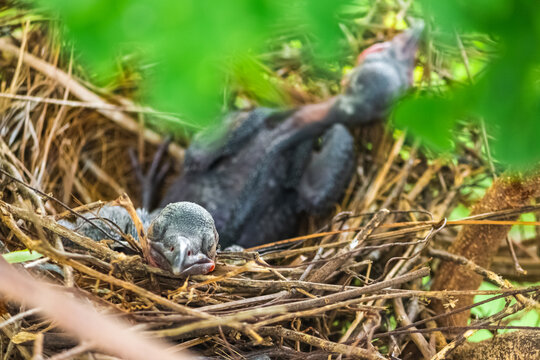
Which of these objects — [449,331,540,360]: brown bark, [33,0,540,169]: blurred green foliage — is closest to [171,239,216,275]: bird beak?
[33,0,540,169]: blurred green foliage

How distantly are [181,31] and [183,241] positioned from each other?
69cm

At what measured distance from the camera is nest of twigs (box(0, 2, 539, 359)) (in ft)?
3.34

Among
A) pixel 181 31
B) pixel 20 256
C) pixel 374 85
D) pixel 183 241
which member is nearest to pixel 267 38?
pixel 181 31

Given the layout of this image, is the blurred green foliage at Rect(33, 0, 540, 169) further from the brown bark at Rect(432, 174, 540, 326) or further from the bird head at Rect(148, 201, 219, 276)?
the brown bark at Rect(432, 174, 540, 326)

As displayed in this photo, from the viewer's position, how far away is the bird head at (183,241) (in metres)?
1.07

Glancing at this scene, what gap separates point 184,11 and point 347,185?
1.76 m


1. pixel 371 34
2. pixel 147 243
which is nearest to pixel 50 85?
pixel 147 243

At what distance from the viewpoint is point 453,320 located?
1379 mm

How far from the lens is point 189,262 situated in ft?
3.57

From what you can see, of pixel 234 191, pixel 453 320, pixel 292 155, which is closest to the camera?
pixel 453 320

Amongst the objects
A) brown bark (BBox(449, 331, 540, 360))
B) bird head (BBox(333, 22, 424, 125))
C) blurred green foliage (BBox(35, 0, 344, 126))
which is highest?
blurred green foliage (BBox(35, 0, 344, 126))

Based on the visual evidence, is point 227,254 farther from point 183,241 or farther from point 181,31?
point 181,31

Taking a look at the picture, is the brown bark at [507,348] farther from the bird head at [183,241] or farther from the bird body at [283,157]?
the bird body at [283,157]

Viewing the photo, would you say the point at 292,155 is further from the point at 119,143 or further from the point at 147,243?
the point at 147,243
